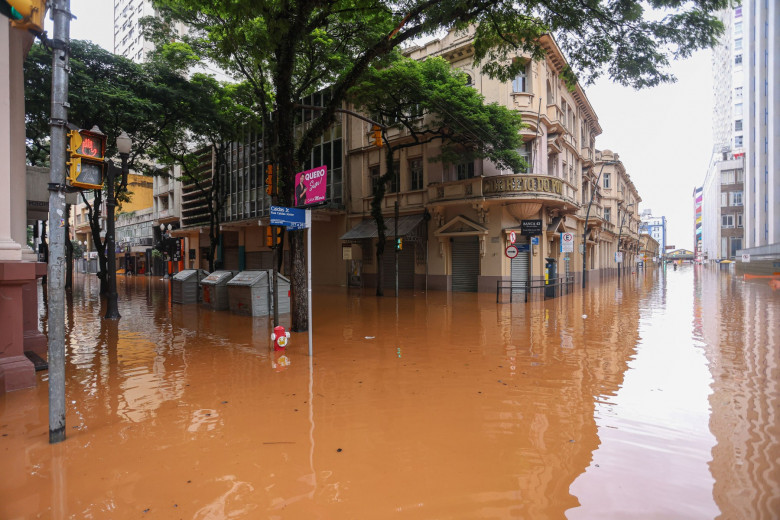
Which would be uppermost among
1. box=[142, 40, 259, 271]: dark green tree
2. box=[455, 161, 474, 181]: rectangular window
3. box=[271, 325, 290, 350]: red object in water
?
box=[142, 40, 259, 271]: dark green tree

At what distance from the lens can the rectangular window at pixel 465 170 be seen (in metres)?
22.0

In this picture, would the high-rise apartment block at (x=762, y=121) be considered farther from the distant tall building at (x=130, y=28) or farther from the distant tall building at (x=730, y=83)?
the distant tall building at (x=130, y=28)

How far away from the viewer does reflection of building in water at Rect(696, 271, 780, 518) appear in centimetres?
→ 315

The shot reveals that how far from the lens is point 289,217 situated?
25.5ft

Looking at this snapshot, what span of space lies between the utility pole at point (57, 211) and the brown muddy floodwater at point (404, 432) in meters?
0.47

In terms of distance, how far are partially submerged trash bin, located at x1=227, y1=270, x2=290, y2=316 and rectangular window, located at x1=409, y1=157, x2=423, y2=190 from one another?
13.1 meters

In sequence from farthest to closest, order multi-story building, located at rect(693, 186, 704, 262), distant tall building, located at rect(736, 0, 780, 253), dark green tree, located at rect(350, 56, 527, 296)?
multi-story building, located at rect(693, 186, 704, 262), distant tall building, located at rect(736, 0, 780, 253), dark green tree, located at rect(350, 56, 527, 296)

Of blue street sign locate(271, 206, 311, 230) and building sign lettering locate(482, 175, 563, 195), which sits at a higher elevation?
building sign lettering locate(482, 175, 563, 195)

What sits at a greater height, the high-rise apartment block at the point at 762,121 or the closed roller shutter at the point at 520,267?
the high-rise apartment block at the point at 762,121

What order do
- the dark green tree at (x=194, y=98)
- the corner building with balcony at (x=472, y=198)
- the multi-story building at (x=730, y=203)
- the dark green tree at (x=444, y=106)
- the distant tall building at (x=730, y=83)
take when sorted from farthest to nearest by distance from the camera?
the multi-story building at (x=730, y=203) < the distant tall building at (x=730, y=83) < the corner building with balcony at (x=472, y=198) < the dark green tree at (x=444, y=106) < the dark green tree at (x=194, y=98)

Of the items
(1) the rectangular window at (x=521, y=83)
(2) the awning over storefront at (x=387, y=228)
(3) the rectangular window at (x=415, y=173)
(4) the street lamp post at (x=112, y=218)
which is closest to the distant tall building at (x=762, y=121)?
(1) the rectangular window at (x=521, y=83)

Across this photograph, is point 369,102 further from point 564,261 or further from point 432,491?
point 432,491

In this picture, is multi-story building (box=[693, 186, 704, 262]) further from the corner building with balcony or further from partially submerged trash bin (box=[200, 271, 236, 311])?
partially submerged trash bin (box=[200, 271, 236, 311])

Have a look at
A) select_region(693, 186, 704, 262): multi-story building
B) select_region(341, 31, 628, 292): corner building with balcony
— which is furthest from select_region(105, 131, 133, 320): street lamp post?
select_region(693, 186, 704, 262): multi-story building
